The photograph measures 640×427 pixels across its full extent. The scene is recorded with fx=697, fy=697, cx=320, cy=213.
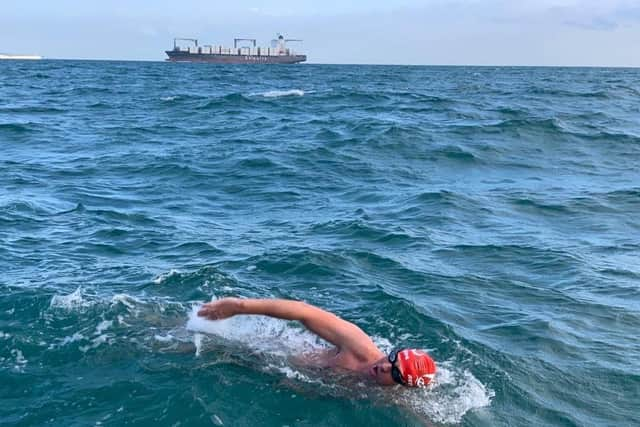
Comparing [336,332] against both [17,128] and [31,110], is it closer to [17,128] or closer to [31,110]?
[17,128]

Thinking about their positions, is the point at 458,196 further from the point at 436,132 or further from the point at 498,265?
the point at 436,132

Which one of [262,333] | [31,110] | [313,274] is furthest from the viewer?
[31,110]

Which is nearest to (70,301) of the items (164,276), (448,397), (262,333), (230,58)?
(164,276)

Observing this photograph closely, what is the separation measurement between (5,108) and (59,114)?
9.32 ft

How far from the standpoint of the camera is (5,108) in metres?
28.8

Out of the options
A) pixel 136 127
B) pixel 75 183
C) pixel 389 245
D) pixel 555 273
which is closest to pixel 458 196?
pixel 389 245

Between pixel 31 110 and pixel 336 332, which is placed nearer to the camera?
pixel 336 332

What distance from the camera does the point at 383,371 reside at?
5906 millimetres

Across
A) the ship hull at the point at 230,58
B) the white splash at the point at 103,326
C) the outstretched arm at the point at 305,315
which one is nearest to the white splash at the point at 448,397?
the outstretched arm at the point at 305,315

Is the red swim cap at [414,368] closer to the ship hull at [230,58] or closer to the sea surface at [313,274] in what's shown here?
the sea surface at [313,274]

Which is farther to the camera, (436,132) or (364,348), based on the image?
(436,132)

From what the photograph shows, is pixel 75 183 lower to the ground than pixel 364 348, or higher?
lower

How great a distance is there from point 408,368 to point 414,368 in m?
0.05

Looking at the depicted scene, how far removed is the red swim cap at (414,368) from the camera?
5734 millimetres
